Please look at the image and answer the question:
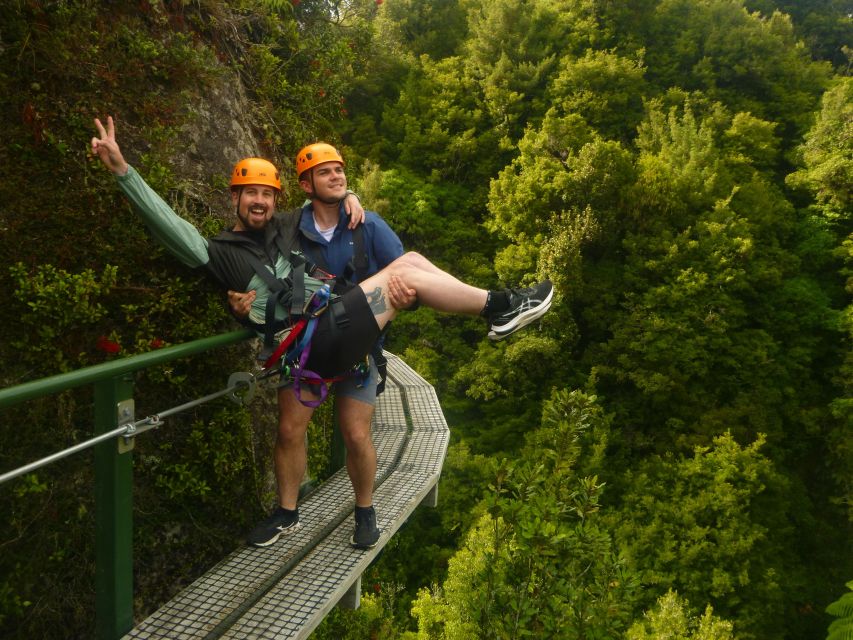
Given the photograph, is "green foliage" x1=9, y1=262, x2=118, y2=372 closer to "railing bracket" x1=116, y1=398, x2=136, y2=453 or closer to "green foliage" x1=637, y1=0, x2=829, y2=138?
"railing bracket" x1=116, y1=398, x2=136, y2=453

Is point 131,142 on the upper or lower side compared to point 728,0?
lower

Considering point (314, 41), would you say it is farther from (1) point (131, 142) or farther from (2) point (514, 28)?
(2) point (514, 28)

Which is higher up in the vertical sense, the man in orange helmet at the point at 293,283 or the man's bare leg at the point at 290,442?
the man in orange helmet at the point at 293,283

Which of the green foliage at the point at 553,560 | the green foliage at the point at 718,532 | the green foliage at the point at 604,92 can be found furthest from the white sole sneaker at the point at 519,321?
the green foliage at the point at 604,92

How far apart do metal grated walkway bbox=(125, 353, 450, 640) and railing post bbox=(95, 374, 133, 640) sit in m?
0.14

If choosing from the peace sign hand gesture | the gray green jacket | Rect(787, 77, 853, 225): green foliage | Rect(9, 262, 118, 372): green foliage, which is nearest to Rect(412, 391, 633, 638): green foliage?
the gray green jacket

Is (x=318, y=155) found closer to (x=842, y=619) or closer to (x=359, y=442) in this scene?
(x=359, y=442)

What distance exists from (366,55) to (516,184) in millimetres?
16829

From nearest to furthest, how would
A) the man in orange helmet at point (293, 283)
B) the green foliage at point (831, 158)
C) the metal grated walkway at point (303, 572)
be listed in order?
the metal grated walkway at point (303, 572), the man in orange helmet at point (293, 283), the green foliage at point (831, 158)

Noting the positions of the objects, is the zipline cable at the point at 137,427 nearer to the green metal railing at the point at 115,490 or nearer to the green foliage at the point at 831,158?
the green metal railing at the point at 115,490

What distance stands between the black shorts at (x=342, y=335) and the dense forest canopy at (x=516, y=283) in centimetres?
70

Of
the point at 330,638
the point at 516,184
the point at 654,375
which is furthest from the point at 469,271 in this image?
the point at 330,638

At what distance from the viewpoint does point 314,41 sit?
4625 millimetres

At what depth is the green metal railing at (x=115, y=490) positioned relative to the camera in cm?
203
